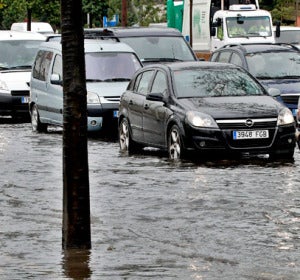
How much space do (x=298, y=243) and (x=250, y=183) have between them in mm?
5004

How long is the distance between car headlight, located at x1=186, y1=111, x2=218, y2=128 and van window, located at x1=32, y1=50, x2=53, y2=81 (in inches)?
301

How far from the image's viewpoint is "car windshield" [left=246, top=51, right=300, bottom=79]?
27172 mm

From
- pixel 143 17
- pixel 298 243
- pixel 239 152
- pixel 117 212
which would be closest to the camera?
pixel 298 243

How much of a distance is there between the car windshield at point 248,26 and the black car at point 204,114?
79.9 ft

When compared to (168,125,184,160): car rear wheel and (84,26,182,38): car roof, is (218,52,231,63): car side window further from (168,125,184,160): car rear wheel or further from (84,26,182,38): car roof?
(168,125,184,160): car rear wheel

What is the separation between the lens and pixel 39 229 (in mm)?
12883

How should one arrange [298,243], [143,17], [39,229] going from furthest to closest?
[143,17]
[39,229]
[298,243]

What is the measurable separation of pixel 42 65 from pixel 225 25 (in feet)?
65.7

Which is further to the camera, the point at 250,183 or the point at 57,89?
the point at 57,89

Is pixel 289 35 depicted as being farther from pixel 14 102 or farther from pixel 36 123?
pixel 36 123

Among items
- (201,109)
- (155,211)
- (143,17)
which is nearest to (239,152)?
(201,109)

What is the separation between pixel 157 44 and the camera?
30844 millimetres

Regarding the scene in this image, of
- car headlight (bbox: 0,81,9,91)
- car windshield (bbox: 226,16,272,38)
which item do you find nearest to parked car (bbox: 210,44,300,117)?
car headlight (bbox: 0,81,9,91)

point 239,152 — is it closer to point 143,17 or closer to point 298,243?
point 298,243
